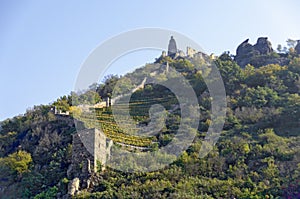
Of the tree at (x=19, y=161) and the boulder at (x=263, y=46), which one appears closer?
the tree at (x=19, y=161)

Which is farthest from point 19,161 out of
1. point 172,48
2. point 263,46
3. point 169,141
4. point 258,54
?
point 172,48

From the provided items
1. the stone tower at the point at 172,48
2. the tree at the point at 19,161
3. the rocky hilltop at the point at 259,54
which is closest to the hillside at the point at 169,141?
the tree at the point at 19,161

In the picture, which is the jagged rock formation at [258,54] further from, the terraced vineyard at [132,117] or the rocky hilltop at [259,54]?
the terraced vineyard at [132,117]

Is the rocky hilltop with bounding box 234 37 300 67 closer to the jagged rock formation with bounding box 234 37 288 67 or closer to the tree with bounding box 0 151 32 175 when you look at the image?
the jagged rock formation with bounding box 234 37 288 67

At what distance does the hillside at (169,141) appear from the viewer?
22.6 meters

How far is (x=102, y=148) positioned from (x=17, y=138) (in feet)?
27.0

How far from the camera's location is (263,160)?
79.2ft

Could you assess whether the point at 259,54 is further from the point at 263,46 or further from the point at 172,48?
the point at 172,48

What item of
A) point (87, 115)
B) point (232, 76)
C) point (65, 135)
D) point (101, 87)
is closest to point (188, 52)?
point (101, 87)

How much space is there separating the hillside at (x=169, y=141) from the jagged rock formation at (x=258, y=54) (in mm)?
2618

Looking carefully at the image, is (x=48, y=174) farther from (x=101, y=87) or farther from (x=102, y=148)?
(x=101, y=87)

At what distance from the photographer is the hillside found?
22578 mm

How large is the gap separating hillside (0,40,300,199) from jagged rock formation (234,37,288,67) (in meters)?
2.62

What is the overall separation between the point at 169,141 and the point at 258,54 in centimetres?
1924
